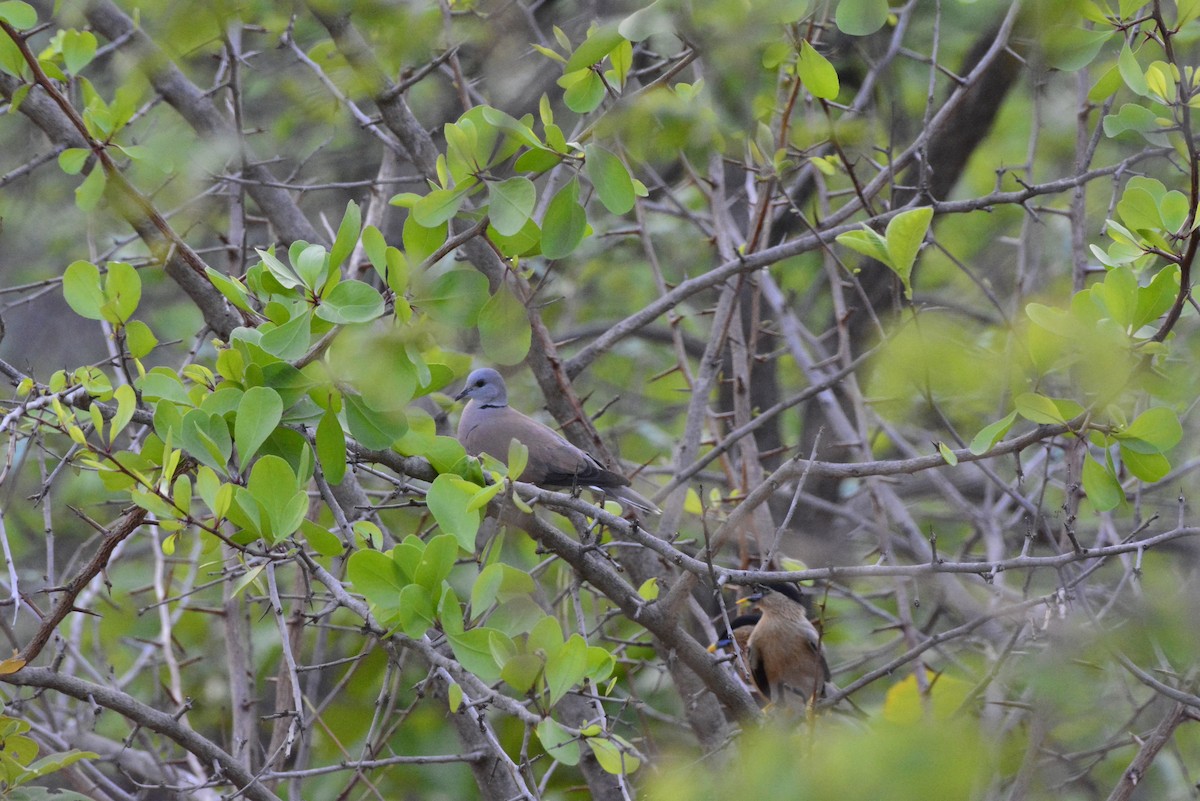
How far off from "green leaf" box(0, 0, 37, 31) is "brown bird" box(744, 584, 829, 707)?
3.44 metres

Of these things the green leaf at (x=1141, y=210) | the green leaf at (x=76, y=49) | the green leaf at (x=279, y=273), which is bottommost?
the green leaf at (x=1141, y=210)

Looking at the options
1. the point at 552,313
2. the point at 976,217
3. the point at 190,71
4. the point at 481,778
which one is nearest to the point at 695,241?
the point at 552,313

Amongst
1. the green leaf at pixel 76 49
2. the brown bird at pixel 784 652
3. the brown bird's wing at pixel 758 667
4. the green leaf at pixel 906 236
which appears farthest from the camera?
the brown bird's wing at pixel 758 667

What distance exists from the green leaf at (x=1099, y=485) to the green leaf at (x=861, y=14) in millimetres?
1076

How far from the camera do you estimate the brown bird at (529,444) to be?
4.27 m

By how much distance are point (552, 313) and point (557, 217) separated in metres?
4.23

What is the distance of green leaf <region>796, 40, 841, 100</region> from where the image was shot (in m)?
2.68

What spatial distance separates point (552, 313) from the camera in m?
6.43

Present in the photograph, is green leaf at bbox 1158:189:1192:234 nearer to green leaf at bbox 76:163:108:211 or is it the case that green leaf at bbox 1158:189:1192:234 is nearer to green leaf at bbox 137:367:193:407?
green leaf at bbox 137:367:193:407

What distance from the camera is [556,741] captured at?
6.68 ft

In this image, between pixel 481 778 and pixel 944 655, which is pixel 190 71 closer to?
Result: pixel 481 778

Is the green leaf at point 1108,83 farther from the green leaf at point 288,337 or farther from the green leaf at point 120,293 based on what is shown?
the green leaf at point 120,293

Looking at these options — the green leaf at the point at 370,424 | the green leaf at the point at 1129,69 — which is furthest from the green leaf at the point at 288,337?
the green leaf at the point at 1129,69

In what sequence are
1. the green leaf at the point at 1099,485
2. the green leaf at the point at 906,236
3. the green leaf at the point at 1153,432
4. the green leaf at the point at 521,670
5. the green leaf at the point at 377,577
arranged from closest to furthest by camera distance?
the green leaf at the point at 521,670 < the green leaf at the point at 377,577 < the green leaf at the point at 1153,432 < the green leaf at the point at 1099,485 < the green leaf at the point at 906,236
